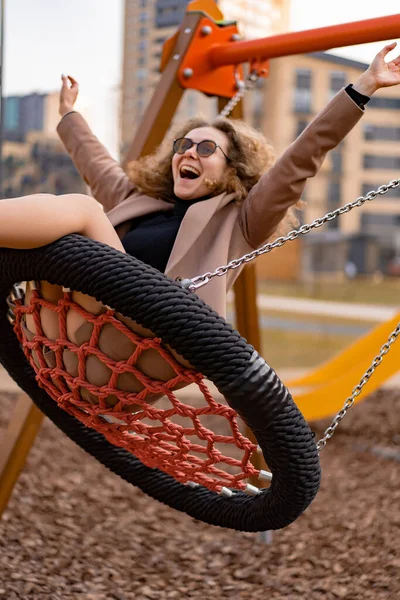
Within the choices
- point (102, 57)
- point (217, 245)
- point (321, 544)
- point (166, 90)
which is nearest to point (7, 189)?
point (102, 57)

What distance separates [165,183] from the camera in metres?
1.92

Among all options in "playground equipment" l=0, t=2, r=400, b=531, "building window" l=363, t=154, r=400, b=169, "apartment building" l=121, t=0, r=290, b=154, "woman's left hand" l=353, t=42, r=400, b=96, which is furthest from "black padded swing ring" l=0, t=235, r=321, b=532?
"building window" l=363, t=154, r=400, b=169

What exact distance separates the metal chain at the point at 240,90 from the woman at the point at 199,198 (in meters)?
0.46

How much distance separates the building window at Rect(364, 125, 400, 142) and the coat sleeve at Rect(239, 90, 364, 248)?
5.53m

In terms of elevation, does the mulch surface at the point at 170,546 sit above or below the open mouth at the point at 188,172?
below

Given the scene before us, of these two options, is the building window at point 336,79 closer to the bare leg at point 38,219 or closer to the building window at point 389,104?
the building window at point 389,104

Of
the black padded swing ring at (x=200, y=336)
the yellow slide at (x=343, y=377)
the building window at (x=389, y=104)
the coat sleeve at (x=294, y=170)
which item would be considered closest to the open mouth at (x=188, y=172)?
the coat sleeve at (x=294, y=170)

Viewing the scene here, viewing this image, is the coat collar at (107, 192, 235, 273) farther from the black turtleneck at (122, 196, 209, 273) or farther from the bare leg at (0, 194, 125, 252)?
the bare leg at (0, 194, 125, 252)

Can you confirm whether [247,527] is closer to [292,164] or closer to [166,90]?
[292,164]

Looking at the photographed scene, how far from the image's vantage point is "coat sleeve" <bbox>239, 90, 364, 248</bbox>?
156 cm

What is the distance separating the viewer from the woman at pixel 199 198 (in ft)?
4.60

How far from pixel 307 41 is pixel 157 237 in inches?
37.4

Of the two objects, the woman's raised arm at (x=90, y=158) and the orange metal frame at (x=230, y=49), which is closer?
the woman's raised arm at (x=90, y=158)

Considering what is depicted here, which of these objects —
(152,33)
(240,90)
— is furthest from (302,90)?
(240,90)
